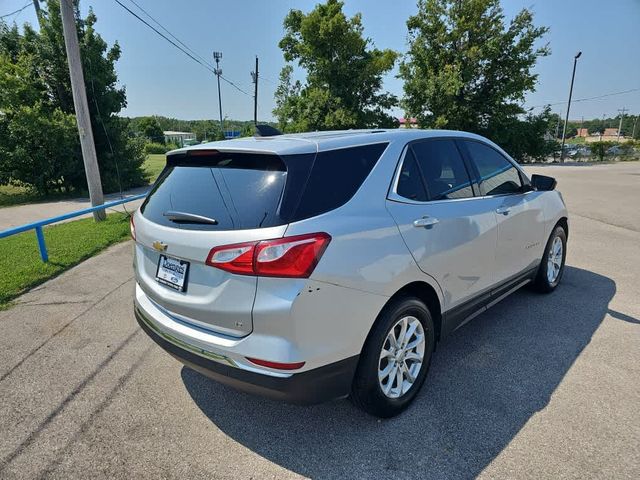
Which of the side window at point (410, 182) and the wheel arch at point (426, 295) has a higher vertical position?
the side window at point (410, 182)

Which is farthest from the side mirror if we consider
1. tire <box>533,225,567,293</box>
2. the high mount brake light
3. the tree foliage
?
the tree foliage

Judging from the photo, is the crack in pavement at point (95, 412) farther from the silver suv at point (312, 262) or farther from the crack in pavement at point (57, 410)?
the silver suv at point (312, 262)

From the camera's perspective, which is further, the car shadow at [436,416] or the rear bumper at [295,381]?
the car shadow at [436,416]

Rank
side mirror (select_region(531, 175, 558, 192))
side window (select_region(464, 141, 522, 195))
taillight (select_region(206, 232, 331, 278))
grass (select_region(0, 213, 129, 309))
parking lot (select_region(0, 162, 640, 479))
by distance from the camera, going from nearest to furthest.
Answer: taillight (select_region(206, 232, 331, 278)) < parking lot (select_region(0, 162, 640, 479)) < side window (select_region(464, 141, 522, 195)) < side mirror (select_region(531, 175, 558, 192)) < grass (select_region(0, 213, 129, 309))

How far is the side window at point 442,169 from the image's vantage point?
115 inches

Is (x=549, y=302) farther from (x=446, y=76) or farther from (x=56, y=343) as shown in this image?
(x=446, y=76)

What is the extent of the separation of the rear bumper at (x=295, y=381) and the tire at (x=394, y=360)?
0.13 meters

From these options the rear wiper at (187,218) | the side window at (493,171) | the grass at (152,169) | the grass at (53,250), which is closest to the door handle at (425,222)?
the side window at (493,171)

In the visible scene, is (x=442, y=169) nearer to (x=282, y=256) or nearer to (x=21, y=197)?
(x=282, y=256)

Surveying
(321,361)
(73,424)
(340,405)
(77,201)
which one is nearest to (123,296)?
(73,424)

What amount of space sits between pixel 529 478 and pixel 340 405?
1.15 meters

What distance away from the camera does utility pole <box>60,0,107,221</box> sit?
27.3ft

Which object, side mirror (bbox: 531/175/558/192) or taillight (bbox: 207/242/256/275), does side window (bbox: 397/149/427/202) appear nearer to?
taillight (bbox: 207/242/256/275)

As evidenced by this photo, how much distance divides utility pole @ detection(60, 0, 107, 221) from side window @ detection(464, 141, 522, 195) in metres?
8.34
